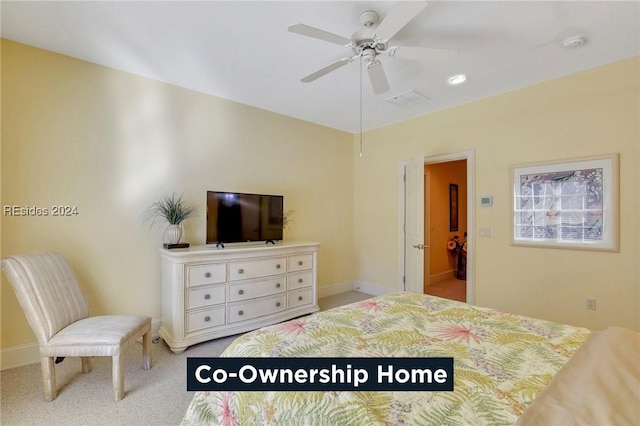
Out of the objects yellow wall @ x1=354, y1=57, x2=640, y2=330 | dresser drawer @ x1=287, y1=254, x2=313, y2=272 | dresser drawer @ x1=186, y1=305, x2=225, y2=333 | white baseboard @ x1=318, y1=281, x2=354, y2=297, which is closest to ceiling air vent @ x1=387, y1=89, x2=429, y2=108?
yellow wall @ x1=354, y1=57, x2=640, y2=330

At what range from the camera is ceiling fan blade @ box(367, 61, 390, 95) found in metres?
2.18

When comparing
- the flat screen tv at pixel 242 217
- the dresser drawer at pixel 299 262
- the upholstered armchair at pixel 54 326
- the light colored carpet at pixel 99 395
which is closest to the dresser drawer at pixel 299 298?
the dresser drawer at pixel 299 262

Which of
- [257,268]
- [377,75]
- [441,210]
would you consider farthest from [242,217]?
[441,210]

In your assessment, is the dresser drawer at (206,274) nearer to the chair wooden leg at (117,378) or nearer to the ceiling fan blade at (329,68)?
the chair wooden leg at (117,378)

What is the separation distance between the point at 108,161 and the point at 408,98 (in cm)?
345

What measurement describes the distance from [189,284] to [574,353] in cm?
286

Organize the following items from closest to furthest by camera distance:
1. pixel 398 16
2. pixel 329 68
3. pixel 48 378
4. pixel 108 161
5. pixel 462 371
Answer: pixel 462 371 → pixel 398 16 → pixel 48 378 → pixel 329 68 → pixel 108 161

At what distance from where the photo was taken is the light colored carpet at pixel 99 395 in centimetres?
188

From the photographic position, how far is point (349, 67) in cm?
284

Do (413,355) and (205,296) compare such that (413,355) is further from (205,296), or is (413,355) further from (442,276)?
(442,276)

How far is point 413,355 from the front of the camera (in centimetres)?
129

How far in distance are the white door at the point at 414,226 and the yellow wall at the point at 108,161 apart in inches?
79.4

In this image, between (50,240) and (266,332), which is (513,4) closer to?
(266,332)

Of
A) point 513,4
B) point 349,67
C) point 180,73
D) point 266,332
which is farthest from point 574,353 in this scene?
point 180,73
